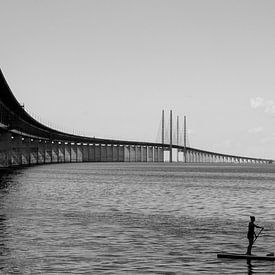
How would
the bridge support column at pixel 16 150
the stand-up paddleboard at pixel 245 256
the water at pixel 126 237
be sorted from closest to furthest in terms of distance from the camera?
the water at pixel 126 237 → the stand-up paddleboard at pixel 245 256 → the bridge support column at pixel 16 150

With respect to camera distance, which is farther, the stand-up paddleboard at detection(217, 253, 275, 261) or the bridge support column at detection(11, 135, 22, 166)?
the bridge support column at detection(11, 135, 22, 166)

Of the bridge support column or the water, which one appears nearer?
the water

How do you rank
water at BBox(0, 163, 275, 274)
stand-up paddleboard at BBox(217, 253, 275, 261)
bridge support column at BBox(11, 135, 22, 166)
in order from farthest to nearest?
bridge support column at BBox(11, 135, 22, 166)
stand-up paddleboard at BBox(217, 253, 275, 261)
water at BBox(0, 163, 275, 274)

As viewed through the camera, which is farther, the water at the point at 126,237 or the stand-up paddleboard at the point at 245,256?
the stand-up paddleboard at the point at 245,256

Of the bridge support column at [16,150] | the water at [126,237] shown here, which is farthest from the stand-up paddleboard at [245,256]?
the bridge support column at [16,150]

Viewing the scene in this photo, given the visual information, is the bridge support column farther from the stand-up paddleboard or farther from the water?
the stand-up paddleboard

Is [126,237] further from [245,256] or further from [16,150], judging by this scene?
[16,150]

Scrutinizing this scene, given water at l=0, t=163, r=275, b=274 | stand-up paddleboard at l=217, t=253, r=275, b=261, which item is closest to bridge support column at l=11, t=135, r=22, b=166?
water at l=0, t=163, r=275, b=274

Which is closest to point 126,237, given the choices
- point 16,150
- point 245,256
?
point 245,256

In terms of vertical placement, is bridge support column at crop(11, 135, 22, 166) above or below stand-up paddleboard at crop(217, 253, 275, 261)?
above

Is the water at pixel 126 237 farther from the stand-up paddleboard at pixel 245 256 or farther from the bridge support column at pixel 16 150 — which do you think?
the bridge support column at pixel 16 150

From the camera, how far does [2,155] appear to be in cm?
15225

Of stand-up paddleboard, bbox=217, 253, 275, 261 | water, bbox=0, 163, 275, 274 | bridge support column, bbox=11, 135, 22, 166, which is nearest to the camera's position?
water, bbox=0, 163, 275, 274

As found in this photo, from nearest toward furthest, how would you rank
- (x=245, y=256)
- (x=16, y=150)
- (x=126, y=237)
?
(x=245, y=256)
(x=126, y=237)
(x=16, y=150)
